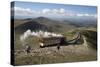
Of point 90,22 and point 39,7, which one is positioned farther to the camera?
point 90,22

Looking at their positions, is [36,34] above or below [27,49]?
above

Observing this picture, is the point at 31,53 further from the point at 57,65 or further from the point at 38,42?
the point at 57,65

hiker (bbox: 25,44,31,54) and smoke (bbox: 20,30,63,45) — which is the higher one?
smoke (bbox: 20,30,63,45)

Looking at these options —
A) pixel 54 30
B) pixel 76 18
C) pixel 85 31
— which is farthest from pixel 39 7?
pixel 85 31

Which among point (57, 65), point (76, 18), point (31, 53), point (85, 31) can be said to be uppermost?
point (76, 18)

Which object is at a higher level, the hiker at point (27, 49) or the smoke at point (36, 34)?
the smoke at point (36, 34)
